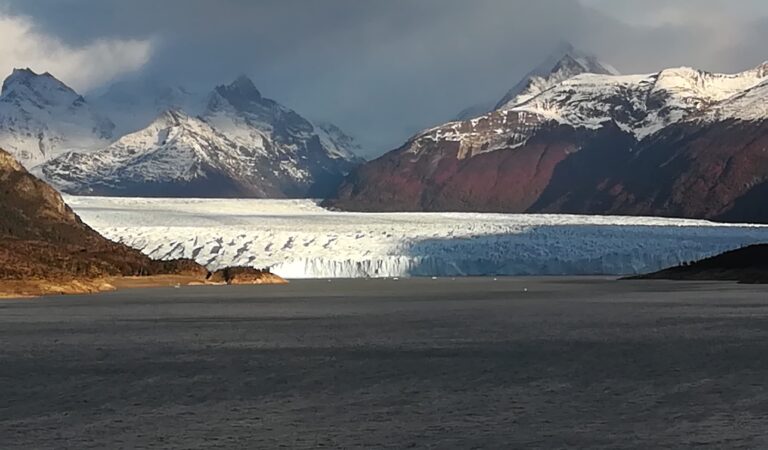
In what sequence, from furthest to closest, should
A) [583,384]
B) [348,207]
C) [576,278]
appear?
[348,207] → [576,278] → [583,384]

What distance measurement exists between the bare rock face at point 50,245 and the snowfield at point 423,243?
3.53m

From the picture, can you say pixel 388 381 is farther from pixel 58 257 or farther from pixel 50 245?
pixel 50 245

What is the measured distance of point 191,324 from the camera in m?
39.4

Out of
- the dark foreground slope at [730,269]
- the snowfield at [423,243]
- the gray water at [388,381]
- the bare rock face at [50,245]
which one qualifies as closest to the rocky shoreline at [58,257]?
the bare rock face at [50,245]

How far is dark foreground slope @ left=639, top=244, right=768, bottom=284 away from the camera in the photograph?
264 ft

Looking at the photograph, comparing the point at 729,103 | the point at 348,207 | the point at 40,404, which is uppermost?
the point at 729,103

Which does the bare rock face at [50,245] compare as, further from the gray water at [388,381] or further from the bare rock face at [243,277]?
the gray water at [388,381]

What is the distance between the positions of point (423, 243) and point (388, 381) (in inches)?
2567

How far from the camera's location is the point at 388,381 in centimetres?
2225

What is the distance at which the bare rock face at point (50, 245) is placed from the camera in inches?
2889

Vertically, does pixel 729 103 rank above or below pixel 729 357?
above

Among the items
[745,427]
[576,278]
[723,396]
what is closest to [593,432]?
[745,427]

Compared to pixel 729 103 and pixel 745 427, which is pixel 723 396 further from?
pixel 729 103

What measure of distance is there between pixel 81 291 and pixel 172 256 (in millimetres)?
17977
